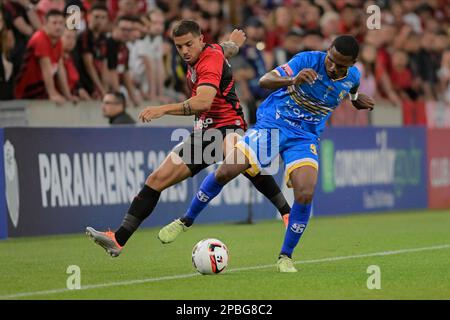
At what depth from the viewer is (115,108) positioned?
1602 centimetres

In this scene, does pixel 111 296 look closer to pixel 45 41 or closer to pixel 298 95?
pixel 298 95

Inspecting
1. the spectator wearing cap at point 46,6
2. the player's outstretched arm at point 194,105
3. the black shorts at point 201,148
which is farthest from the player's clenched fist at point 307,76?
the spectator wearing cap at point 46,6

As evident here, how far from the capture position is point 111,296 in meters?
8.29

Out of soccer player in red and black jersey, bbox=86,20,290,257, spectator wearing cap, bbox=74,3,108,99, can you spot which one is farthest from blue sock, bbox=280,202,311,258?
spectator wearing cap, bbox=74,3,108,99

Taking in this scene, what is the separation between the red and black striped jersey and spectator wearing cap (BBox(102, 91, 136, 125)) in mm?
4837

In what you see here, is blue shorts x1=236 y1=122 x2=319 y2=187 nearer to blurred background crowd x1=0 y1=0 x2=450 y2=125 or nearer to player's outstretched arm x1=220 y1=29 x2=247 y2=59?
player's outstretched arm x1=220 y1=29 x2=247 y2=59

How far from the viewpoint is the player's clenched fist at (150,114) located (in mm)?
9320

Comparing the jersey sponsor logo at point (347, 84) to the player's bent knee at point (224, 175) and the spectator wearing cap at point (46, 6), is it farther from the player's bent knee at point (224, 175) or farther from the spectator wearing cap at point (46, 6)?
the spectator wearing cap at point (46, 6)

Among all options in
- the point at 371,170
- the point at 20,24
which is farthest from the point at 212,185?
the point at 371,170

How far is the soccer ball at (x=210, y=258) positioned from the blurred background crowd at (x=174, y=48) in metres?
6.39

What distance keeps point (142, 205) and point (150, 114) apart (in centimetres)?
144

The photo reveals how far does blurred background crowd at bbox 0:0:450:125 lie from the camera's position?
1572cm

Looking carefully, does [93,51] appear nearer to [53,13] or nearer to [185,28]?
[53,13]
